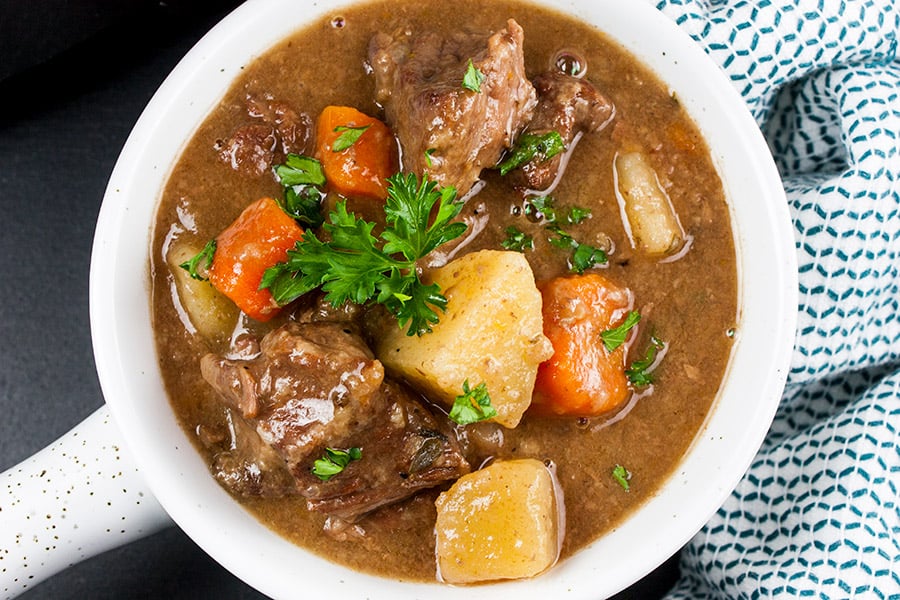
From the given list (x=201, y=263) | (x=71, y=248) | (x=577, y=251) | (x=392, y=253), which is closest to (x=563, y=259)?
(x=577, y=251)

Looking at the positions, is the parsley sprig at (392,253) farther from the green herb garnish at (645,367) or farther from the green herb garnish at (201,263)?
the green herb garnish at (645,367)

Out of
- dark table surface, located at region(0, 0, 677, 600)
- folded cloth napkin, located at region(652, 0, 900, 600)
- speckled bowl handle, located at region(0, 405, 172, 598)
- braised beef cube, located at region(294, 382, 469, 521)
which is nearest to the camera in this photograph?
braised beef cube, located at region(294, 382, 469, 521)

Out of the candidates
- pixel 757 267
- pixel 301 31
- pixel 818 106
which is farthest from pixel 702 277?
→ pixel 301 31

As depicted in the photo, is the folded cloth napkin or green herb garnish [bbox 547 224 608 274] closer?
green herb garnish [bbox 547 224 608 274]

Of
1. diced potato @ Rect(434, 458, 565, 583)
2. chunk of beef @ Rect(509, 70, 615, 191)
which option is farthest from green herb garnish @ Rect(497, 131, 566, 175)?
diced potato @ Rect(434, 458, 565, 583)

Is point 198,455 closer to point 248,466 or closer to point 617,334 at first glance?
point 248,466

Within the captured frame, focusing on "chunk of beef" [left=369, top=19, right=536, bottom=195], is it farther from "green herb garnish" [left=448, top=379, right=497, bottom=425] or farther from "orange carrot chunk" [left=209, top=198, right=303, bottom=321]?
"green herb garnish" [left=448, top=379, right=497, bottom=425]
